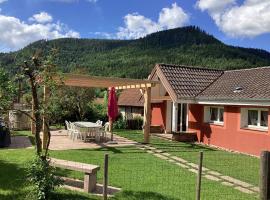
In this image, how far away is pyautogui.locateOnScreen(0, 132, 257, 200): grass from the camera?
346 inches

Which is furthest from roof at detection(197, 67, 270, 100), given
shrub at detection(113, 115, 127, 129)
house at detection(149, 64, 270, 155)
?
shrub at detection(113, 115, 127, 129)

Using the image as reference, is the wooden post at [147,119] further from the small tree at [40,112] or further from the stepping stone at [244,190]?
the small tree at [40,112]

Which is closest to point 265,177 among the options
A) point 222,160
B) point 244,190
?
point 244,190

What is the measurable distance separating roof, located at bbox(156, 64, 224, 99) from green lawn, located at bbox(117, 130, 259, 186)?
3.17 m

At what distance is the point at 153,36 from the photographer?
102562 millimetres

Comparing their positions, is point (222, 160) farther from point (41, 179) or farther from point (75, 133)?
point (41, 179)

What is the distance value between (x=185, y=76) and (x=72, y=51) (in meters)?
66.2

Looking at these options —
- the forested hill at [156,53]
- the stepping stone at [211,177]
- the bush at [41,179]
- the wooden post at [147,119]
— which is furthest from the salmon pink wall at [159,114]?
the forested hill at [156,53]

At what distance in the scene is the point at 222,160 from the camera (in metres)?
14.9

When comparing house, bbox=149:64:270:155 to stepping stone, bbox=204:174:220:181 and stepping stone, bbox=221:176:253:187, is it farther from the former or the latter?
stepping stone, bbox=204:174:220:181

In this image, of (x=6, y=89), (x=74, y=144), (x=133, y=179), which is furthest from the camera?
(x=74, y=144)

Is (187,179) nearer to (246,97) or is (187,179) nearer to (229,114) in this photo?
(246,97)

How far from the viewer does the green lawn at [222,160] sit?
12172mm

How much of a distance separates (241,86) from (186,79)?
4241 mm
